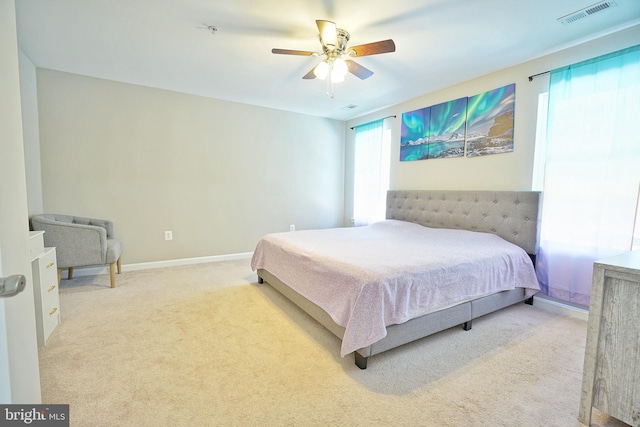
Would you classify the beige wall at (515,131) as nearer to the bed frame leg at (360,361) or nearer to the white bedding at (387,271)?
the white bedding at (387,271)

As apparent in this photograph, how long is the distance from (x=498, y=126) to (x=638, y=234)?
4.93ft

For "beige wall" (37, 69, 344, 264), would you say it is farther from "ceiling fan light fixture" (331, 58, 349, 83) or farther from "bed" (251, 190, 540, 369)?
"ceiling fan light fixture" (331, 58, 349, 83)

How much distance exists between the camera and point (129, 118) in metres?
3.58

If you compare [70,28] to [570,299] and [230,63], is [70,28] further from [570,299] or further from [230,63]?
[570,299]

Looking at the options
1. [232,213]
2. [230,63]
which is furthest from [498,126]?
[232,213]

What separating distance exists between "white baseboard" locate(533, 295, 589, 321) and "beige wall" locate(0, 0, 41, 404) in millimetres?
3606

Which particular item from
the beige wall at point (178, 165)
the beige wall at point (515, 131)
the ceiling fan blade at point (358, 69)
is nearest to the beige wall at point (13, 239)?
the ceiling fan blade at point (358, 69)

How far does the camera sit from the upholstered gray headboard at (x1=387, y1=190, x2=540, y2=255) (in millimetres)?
2695

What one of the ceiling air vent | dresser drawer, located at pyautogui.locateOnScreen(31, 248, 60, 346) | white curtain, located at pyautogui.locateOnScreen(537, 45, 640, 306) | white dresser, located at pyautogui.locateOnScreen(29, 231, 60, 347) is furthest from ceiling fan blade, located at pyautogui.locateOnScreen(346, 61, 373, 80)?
dresser drawer, located at pyautogui.locateOnScreen(31, 248, 60, 346)

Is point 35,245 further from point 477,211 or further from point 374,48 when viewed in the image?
point 477,211

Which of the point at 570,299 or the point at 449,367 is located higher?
the point at 570,299

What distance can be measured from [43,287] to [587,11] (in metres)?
4.45

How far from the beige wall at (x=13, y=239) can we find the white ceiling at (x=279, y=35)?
1553 mm

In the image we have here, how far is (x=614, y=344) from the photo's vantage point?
1.30 m
